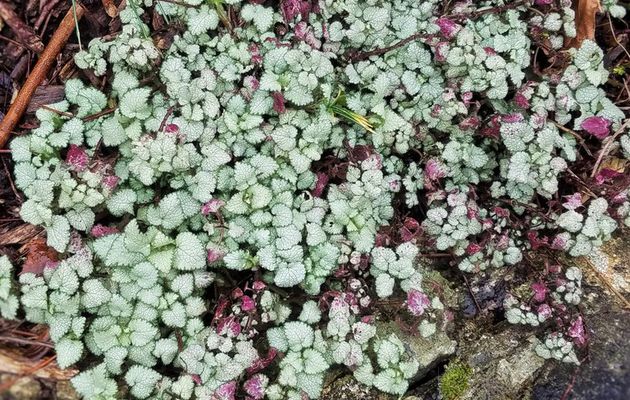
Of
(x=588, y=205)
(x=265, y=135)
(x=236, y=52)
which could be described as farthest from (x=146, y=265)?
(x=588, y=205)

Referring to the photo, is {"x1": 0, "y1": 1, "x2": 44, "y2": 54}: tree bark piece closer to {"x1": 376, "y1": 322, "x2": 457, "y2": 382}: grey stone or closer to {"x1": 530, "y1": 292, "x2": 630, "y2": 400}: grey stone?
{"x1": 376, "y1": 322, "x2": 457, "y2": 382}: grey stone

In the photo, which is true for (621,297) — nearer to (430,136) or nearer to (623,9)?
(430,136)

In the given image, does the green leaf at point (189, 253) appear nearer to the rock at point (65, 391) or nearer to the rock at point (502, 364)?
the rock at point (65, 391)

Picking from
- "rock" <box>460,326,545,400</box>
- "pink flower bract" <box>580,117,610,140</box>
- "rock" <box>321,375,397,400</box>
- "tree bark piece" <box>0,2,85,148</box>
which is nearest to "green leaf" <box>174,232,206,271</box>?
"rock" <box>321,375,397,400</box>

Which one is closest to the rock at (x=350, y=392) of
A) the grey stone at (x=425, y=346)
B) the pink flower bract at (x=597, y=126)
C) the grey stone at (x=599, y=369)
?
the grey stone at (x=425, y=346)

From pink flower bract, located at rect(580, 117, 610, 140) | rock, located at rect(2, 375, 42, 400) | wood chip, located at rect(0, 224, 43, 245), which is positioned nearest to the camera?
rock, located at rect(2, 375, 42, 400)
